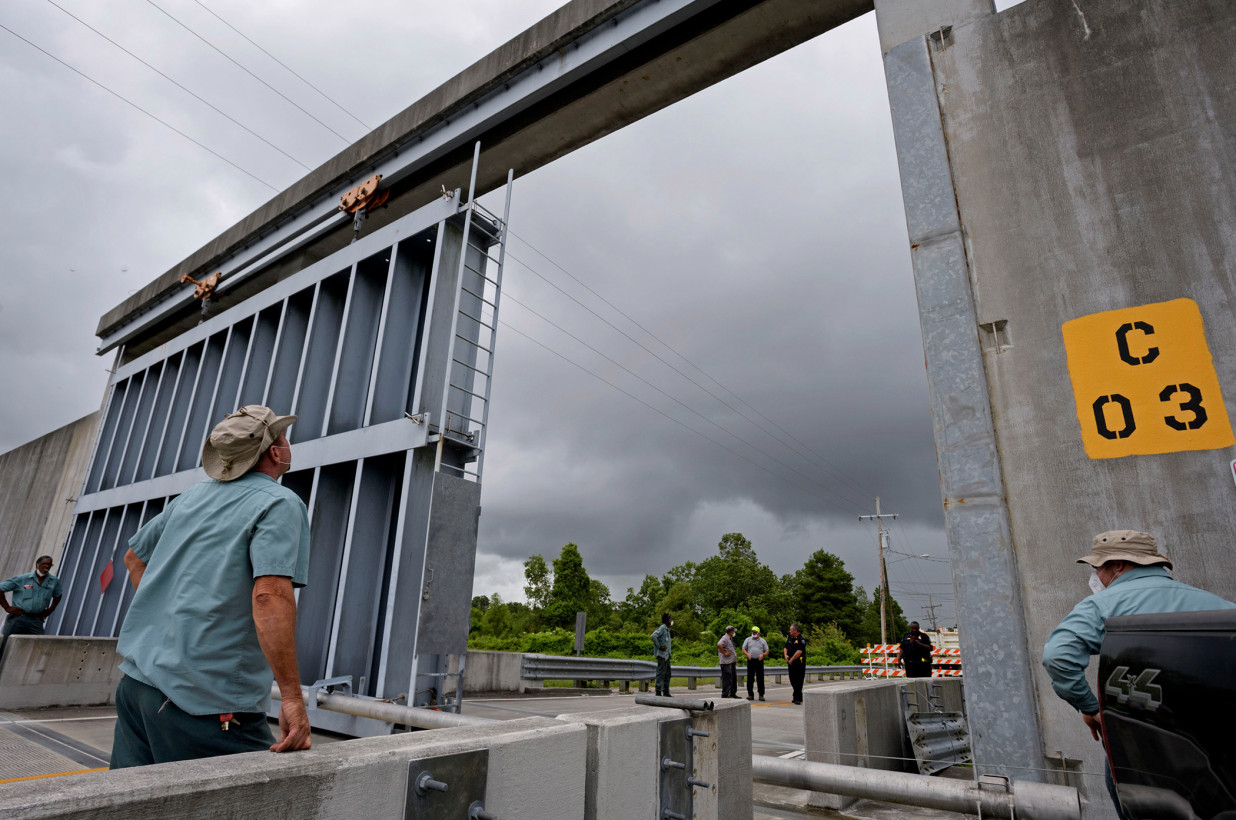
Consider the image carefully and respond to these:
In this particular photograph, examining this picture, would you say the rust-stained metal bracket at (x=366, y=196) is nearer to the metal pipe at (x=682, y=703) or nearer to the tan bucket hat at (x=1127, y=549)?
the metal pipe at (x=682, y=703)

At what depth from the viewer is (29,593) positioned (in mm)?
9422

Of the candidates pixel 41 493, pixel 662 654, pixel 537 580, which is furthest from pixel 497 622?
pixel 662 654

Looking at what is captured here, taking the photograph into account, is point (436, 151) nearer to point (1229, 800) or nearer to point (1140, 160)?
point (1140, 160)

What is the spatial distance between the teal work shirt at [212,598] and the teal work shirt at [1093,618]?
10.4ft

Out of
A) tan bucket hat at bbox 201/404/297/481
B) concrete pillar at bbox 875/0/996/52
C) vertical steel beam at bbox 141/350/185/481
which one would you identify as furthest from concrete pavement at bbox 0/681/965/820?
vertical steel beam at bbox 141/350/185/481

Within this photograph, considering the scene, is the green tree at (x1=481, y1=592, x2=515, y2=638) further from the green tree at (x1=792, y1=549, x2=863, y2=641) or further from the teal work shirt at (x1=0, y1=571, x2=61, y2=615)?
the teal work shirt at (x1=0, y1=571, x2=61, y2=615)

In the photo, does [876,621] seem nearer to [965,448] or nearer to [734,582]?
[734,582]

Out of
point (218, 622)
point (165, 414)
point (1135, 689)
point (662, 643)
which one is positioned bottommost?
point (662, 643)

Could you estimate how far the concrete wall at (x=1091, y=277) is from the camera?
4.25 metres

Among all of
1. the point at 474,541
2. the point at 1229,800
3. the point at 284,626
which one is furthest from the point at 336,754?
the point at 474,541

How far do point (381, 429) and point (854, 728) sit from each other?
22.7 ft

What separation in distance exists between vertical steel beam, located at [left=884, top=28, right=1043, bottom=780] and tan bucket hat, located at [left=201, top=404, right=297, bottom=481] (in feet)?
15.2

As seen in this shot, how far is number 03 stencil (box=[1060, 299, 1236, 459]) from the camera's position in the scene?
4.26 metres

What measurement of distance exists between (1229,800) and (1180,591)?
174cm
